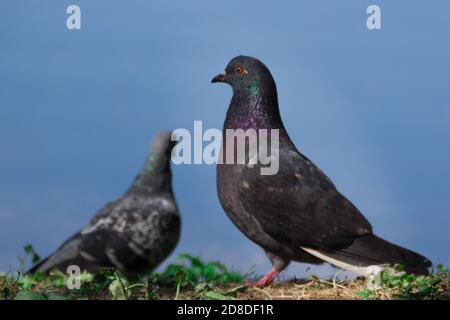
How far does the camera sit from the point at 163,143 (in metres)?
5.62

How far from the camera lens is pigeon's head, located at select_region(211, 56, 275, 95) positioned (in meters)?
6.43

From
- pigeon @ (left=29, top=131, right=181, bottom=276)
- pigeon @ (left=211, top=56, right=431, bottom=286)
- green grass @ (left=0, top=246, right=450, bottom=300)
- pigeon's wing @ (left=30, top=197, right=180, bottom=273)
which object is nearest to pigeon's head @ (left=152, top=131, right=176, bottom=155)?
pigeon @ (left=29, top=131, right=181, bottom=276)

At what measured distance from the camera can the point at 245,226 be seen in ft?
19.6

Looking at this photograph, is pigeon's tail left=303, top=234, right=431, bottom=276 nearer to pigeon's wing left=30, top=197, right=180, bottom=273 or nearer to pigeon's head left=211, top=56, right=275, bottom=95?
pigeon's wing left=30, top=197, right=180, bottom=273

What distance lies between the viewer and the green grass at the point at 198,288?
4.88m

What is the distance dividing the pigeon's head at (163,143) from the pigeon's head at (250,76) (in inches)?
48.8

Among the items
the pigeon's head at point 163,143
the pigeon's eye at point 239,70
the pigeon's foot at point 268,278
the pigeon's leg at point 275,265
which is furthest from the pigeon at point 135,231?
the pigeon's eye at point 239,70

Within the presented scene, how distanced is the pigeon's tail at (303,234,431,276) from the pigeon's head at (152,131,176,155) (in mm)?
1558

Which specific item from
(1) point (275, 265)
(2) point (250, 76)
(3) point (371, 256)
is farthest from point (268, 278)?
(2) point (250, 76)

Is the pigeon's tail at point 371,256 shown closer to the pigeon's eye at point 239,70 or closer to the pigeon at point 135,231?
the pigeon at point 135,231

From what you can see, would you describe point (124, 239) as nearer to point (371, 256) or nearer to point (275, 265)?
point (275, 265)

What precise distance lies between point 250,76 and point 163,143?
4.53 ft
